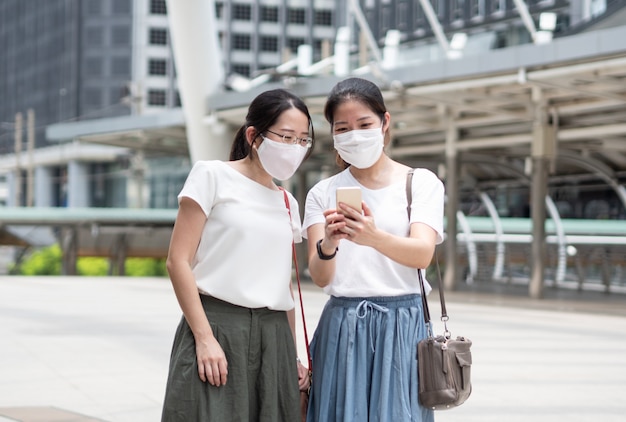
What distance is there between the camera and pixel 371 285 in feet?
10.1

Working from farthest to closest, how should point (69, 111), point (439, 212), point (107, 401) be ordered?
1. point (69, 111)
2. point (107, 401)
3. point (439, 212)

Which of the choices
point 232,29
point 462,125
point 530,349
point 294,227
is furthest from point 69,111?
point 294,227

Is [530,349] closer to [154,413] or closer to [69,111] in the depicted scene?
[154,413]

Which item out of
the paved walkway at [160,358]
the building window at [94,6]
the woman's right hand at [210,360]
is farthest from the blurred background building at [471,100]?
the building window at [94,6]

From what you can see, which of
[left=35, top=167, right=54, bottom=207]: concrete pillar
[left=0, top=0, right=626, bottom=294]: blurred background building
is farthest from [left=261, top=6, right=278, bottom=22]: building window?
[left=0, top=0, right=626, bottom=294]: blurred background building

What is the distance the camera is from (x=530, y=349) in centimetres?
1028

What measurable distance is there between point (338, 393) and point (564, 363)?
6541 millimetres

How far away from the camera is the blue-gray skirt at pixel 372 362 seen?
3.05 m

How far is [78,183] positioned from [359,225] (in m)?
73.5

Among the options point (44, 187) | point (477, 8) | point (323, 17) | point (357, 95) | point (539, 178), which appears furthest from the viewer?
point (323, 17)

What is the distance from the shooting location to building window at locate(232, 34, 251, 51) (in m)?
86.8

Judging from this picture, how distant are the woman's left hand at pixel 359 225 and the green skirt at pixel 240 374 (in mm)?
466

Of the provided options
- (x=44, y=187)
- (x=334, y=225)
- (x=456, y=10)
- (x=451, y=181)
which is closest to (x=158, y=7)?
(x=44, y=187)

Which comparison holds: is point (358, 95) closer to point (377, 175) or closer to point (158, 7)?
point (377, 175)
